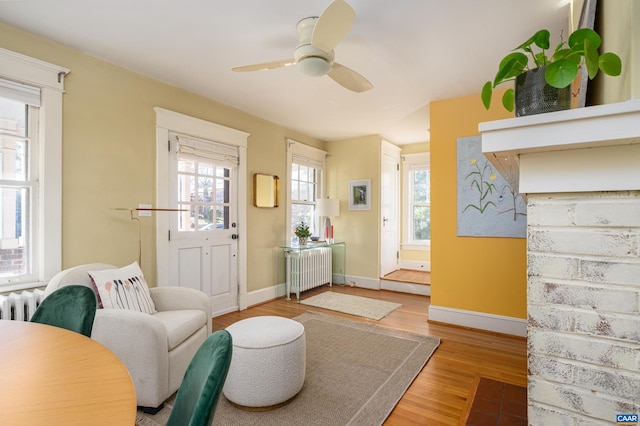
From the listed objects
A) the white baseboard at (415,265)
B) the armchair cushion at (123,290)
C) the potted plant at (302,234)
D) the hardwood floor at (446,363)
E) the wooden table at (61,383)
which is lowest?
the hardwood floor at (446,363)

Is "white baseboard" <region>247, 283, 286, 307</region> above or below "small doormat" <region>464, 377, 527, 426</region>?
above

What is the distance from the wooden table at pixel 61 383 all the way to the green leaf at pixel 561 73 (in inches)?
49.4

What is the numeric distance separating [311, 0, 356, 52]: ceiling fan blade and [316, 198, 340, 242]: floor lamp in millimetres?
3431

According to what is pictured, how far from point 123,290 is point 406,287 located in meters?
3.92

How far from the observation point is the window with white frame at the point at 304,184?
481 centimetres

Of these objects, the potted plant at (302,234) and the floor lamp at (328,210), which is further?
the floor lamp at (328,210)

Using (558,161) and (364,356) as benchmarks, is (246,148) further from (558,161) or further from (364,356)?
(558,161)

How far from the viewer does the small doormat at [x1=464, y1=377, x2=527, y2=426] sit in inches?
69.8

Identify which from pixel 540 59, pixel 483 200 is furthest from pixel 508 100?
pixel 483 200

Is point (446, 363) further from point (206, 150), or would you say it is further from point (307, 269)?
point (206, 150)

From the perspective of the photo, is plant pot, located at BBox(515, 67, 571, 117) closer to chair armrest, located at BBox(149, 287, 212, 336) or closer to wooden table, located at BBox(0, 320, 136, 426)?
wooden table, located at BBox(0, 320, 136, 426)

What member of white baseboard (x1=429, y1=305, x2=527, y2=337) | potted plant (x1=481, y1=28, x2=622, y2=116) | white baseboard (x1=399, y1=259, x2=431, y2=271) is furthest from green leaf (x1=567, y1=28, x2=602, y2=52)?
white baseboard (x1=399, y1=259, x2=431, y2=271)

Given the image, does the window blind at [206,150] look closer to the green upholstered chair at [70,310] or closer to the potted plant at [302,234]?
the potted plant at [302,234]

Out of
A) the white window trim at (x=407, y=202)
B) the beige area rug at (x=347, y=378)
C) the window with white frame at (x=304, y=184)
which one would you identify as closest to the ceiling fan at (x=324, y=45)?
the beige area rug at (x=347, y=378)
